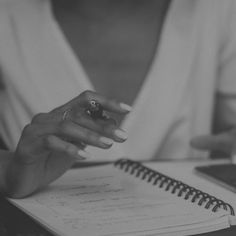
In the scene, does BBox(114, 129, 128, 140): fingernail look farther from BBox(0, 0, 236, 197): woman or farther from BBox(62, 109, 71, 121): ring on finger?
BBox(0, 0, 236, 197): woman

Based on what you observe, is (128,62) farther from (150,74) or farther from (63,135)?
(63,135)

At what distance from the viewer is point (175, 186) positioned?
26.3 inches

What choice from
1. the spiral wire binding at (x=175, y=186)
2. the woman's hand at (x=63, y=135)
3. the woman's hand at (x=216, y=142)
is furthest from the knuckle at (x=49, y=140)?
the woman's hand at (x=216, y=142)

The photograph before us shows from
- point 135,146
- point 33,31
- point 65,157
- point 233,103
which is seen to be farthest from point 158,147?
point 65,157

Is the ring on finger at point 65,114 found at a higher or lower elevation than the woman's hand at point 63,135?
higher

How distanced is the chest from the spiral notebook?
0.38 meters

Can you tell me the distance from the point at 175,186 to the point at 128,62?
0.48 meters

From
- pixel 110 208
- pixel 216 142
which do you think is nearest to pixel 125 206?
pixel 110 208

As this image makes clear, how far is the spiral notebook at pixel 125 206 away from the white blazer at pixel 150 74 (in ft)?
1.10

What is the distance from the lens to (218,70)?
1.19 meters

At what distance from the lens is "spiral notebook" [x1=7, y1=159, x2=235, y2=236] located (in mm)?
553

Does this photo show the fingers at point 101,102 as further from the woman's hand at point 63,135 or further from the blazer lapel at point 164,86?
the blazer lapel at point 164,86

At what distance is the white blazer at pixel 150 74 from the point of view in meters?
1.08

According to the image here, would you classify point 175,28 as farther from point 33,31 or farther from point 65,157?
point 65,157
